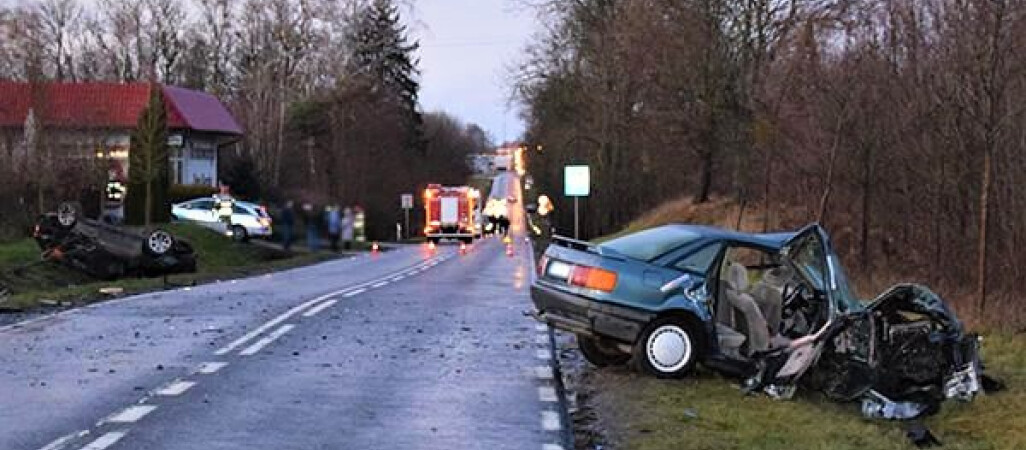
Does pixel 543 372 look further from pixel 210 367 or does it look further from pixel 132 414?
pixel 132 414

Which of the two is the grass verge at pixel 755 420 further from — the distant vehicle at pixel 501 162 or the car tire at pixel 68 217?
the car tire at pixel 68 217

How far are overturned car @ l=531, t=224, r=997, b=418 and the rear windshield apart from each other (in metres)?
0.01

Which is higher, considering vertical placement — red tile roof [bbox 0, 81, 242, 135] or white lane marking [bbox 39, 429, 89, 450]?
red tile roof [bbox 0, 81, 242, 135]

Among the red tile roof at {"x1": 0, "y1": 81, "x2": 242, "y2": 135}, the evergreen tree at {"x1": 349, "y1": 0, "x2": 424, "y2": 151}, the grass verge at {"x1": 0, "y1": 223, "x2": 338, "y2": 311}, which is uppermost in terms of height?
the red tile roof at {"x1": 0, "y1": 81, "x2": 242, "y2": 135}

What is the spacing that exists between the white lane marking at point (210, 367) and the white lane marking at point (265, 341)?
2.75 feet

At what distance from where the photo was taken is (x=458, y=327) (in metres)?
17.2

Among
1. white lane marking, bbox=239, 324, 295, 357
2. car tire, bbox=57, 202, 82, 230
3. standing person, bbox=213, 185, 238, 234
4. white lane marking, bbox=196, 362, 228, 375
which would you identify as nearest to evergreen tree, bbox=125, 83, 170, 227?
standing person, bbox=213, 185, 238, 234

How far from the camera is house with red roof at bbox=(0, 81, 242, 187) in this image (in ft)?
25.7

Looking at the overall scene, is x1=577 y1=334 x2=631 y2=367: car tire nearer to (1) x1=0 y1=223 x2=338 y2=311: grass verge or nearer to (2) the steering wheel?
(2) the steering wheel

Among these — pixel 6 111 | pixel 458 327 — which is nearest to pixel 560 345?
pixel 458 327

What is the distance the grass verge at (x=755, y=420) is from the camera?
9008 mm

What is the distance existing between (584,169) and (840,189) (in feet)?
34.8

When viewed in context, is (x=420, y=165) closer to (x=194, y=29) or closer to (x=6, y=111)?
(x=194, y=29)

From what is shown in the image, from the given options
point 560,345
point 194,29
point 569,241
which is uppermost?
point 194,29
